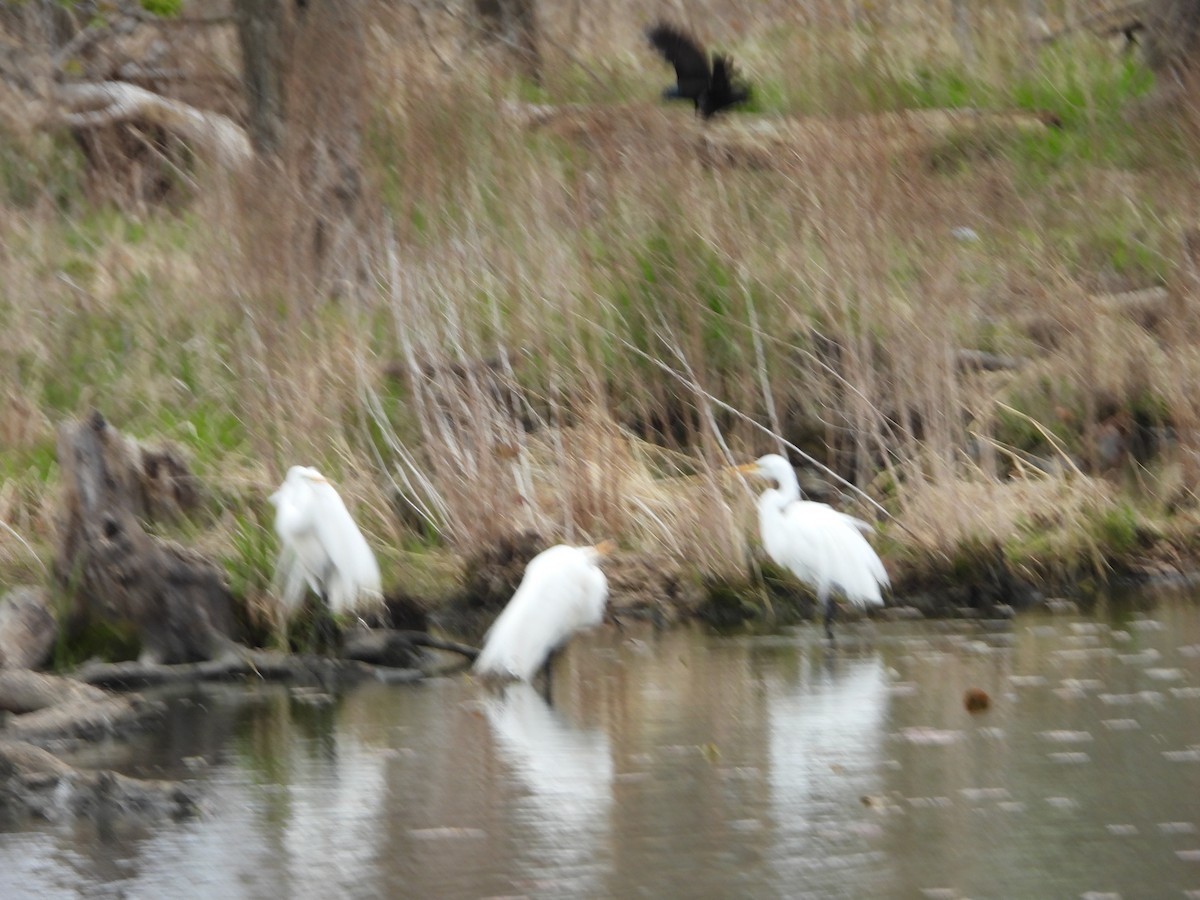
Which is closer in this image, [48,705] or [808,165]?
[48,705]

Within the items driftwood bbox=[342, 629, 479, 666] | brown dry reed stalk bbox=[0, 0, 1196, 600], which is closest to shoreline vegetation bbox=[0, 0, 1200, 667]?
brown dry reed stalk bbox=[0, 0, 1196, 600]

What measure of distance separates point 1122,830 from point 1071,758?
3.16ft

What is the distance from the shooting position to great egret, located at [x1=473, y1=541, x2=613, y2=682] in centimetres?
796

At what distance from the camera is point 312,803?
6039 millimetres

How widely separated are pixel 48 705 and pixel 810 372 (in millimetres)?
5622

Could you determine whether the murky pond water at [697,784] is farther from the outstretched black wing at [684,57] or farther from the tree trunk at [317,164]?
the outstretched black wing at [684,57]

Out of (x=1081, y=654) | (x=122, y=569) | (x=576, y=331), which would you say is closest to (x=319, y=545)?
(x=122, y=569)

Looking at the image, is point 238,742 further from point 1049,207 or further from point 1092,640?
point 1049,207

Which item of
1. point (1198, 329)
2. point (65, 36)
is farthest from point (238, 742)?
point (65, 36)

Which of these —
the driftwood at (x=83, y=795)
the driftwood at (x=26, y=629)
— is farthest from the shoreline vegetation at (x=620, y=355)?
the driftwood at (x=83, y=795)

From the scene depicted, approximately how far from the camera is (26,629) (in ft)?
27.4

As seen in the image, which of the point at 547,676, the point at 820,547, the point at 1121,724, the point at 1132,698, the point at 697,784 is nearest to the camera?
the point at 697,784

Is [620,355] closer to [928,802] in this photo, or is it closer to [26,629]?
[26,629]

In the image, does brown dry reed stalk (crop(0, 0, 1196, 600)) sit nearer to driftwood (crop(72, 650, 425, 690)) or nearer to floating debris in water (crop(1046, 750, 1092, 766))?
driftwood (crop(72, 650, 425, 690))
